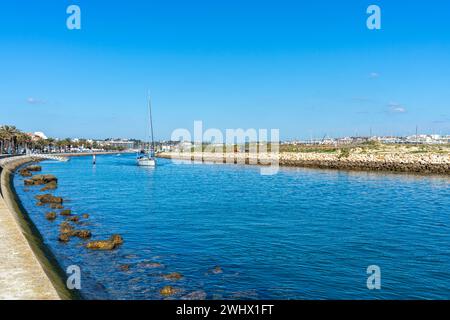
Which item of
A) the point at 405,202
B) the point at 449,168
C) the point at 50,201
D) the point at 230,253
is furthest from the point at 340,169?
the point at 230,253

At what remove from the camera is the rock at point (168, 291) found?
1415 centimetres

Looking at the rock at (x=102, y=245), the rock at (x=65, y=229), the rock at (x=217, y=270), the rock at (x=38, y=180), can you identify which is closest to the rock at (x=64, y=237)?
the rock at (x=65, y=229)

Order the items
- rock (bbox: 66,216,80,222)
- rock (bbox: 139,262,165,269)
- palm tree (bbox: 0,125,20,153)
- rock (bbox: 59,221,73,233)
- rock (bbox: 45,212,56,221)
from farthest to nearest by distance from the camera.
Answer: palm tree (bbox: 0,125,20,153) → rock (bbox: 45,212,56,221) → rock (bbox: 66,216,80,222) → rock (bbox: 59,221,73,233) → rock (bbox: 139,262,165,269)

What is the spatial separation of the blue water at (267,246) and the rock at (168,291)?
0.78 ft

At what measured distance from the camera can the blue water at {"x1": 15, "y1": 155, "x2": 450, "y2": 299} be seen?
588 inches

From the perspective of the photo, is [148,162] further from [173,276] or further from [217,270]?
[173,276]

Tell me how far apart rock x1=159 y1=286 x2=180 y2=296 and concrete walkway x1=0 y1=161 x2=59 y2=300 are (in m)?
4.33

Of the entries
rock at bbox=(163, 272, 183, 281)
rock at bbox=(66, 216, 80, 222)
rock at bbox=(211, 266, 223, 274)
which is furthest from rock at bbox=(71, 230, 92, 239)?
rock at bbox=(211, 266, 223, 274)

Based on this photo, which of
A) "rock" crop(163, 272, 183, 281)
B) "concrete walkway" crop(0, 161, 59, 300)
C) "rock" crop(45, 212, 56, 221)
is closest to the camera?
"concrete walkway" crop(0, 161, 59, 300)

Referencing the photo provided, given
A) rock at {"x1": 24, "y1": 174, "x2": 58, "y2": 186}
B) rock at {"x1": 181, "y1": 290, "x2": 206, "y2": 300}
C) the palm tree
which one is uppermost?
the palm tree

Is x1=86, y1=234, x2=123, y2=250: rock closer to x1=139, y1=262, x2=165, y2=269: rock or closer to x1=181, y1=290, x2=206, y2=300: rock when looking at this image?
x1=139, y1=262, x2=165, y2=269: rock

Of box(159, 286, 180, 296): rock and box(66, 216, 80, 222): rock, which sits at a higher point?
box(66, 216, 80, 222): rock

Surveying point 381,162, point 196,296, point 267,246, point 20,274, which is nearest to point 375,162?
point 381,162

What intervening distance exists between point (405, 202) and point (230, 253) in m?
23.7
